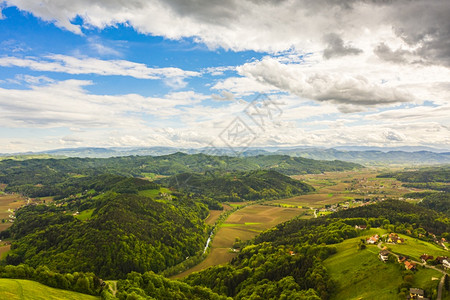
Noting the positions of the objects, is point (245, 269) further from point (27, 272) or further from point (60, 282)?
point (27, 272)

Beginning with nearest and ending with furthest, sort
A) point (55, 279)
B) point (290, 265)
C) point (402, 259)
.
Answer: point (402, 259), point (55, 279), point (290, 265)

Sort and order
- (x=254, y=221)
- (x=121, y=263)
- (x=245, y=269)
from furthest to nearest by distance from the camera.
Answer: (x=254, y=221)
(x=121, y=263)
(x=245, y=269)

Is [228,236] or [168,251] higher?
[168,251]

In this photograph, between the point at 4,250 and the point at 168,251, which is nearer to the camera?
the point at 4,250

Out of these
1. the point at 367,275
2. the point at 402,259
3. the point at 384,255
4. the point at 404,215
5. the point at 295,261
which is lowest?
the point at 295,261

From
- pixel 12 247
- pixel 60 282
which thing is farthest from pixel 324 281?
pixel 12 247

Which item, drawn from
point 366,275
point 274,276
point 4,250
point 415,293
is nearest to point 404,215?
point 366,275

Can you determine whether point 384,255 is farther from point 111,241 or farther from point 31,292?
point 111,241
